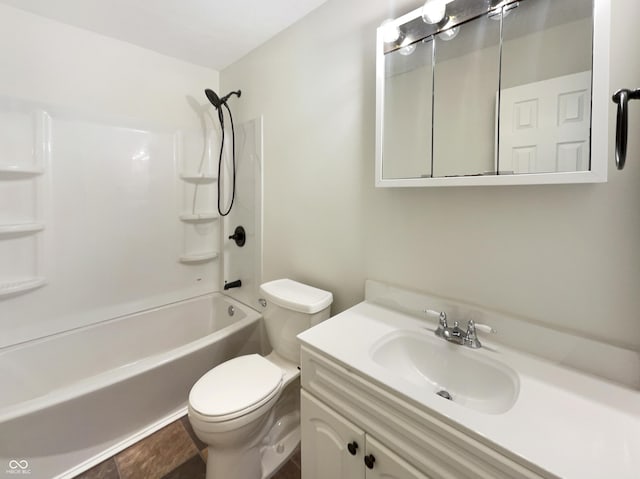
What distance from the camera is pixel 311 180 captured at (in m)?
1.65

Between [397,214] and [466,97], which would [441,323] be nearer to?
[397,214]

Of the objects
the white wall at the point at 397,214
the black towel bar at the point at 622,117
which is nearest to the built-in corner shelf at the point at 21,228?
the white wall at the point at 397,214

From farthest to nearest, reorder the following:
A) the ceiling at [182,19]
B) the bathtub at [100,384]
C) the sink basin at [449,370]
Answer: the ceiling at [182,19], the bathtub at [100,384], the sink basin at [449,370]

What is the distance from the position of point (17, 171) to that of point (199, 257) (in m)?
1.16

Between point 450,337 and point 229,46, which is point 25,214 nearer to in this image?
point 229,46

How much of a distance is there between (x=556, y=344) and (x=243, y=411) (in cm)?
115

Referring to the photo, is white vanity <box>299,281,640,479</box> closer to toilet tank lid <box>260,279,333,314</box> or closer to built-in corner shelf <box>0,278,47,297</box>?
toilet tank lid <box>260,279,333,314</box>

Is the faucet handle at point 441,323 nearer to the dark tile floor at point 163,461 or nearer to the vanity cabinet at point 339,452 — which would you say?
the vanity cabinet at point 339,452

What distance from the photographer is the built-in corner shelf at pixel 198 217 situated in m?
2.25

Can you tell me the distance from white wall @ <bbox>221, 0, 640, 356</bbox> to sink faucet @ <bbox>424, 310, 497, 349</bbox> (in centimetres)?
12

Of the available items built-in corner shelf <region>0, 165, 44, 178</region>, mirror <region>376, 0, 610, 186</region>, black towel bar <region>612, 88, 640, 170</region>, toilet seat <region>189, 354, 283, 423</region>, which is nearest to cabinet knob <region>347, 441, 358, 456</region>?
toilet seat <region>189, 354, 283, 423</region>

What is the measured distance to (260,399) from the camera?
45.9 inches

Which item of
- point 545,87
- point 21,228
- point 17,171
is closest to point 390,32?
point 545,87

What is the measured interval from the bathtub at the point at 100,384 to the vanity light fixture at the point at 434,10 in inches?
73.5
